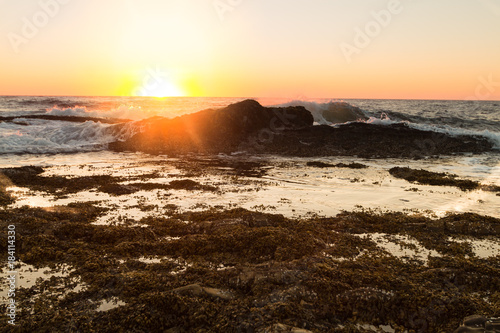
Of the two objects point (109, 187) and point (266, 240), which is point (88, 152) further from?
point (266, 240)

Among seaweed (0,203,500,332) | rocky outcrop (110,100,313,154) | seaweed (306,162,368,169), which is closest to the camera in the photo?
seaweed (0,203,500,332)

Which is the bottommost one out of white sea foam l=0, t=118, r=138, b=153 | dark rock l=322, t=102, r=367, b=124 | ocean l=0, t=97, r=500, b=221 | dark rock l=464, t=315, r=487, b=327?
dark rock l=464, t=315, r=487, b=327

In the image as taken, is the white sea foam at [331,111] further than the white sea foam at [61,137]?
Yes

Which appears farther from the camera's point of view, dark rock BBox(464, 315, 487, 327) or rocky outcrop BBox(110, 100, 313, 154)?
rocky outcrop BBox(110, 100, 313, 154)

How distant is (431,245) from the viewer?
645 cm

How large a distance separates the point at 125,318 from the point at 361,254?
14.1 ft

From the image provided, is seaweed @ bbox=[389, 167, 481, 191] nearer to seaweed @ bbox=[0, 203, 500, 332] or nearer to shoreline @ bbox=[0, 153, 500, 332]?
shoreline @ bbox=[0, 153, 500, 332]

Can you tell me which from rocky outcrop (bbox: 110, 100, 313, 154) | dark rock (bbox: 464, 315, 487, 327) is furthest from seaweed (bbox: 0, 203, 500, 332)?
rocky outcrop (bbox: 110, 100, 313, 154)

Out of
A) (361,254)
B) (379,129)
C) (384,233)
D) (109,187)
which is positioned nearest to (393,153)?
(379,129)

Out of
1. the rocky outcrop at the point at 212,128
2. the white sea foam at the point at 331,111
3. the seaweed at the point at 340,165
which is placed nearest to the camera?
the seaweed at the point at 340,165

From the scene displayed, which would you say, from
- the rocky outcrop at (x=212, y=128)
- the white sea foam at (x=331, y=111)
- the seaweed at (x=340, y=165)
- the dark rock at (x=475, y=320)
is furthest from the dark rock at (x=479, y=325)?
the white sea foam at (x=331, y=111)

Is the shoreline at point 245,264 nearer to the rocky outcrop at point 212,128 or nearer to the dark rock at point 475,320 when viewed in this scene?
the dark rock at point 475,320

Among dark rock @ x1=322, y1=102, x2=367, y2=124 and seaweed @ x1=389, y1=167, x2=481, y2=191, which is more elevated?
dark rock @ x1=322, y1=102, x2=367, y2=124

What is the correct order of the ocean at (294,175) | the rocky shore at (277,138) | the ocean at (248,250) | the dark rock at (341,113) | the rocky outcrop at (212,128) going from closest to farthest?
the ocean at (248,250) < the ocean at (294,175) < the rocky shore at (277,138) < the rocky outcrop at (212,128) < the dark rock at (341,113)
